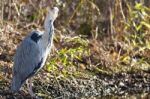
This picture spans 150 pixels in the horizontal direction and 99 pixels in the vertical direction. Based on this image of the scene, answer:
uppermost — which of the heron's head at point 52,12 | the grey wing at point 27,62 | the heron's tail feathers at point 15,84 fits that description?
the heron's head at point 52,12

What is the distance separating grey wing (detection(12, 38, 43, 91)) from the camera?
219 inches

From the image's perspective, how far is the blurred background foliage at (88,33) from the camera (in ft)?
22.7

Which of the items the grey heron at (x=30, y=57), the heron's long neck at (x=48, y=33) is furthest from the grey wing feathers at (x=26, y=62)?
the heron's long neck at (x=48, y=33)

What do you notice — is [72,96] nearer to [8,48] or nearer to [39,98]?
[39,98]

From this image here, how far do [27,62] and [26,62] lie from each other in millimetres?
13

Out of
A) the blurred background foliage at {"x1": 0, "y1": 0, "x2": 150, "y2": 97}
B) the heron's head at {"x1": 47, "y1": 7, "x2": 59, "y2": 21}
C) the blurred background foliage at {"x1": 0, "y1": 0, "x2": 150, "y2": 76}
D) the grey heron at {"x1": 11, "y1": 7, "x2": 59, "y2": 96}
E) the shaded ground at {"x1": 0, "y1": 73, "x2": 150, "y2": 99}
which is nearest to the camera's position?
the heron's head at {"x1": 47, "y1": 7, "x2": 59, "y2": 21}

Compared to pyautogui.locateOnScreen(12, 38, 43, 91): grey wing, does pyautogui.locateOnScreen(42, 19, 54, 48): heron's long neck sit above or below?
above

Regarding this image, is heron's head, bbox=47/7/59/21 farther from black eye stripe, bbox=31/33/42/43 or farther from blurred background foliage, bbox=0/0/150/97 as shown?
blurred background foliage, bbox=0/0/150/97

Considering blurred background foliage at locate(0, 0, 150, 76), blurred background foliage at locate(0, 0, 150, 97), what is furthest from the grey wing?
blurred background foliage at locate(0, 0, 150, 76)

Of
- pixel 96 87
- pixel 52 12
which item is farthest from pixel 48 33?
pixel 96 87

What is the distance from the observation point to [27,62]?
18.5ft

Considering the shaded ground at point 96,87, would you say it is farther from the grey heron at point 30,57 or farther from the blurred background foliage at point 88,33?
the grey heron at point 30,57

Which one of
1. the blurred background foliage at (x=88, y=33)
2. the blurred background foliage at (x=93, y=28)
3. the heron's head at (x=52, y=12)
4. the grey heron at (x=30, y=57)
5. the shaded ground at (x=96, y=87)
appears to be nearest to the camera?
the heron's head at (x=52, y=12)

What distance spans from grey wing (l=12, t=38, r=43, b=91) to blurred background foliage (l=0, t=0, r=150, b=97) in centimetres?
98
